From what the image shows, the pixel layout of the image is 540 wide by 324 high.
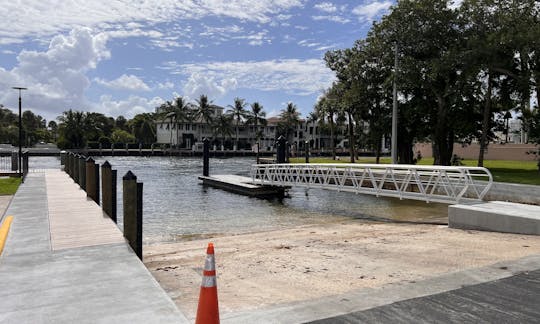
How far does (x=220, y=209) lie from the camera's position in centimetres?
1995

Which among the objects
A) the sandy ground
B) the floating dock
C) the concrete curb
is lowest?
the floating dock

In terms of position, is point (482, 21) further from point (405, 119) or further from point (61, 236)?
point (61, 236)

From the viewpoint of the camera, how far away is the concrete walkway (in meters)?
4.27

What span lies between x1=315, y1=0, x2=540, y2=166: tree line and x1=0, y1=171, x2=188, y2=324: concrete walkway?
2319 cm

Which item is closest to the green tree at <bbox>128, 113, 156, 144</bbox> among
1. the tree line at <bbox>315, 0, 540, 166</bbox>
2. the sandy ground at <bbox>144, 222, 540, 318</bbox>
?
the tree line at <bbox>315, 0, 540, 166</bbox>

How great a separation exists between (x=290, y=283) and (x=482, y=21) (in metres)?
28.6

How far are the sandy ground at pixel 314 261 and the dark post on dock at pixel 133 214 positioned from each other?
577 millimetres

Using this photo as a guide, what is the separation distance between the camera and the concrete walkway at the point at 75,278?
4270 millimetres

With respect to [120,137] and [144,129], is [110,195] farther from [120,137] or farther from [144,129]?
[144,129]

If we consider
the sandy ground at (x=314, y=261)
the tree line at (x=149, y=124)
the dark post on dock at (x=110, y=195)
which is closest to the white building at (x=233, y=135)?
the tree line at (x=149, y=124)

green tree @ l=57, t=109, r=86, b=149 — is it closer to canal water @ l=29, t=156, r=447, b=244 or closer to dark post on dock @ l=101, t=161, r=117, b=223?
canal water @ l=29, t=156, r=447, b=244

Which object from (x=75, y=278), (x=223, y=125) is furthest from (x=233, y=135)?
(x=75, y=278)

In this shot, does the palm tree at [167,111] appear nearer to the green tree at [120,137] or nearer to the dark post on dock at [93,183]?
the green tree at [120,137]

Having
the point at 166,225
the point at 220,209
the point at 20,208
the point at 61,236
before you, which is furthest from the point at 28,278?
the point at 220,209
